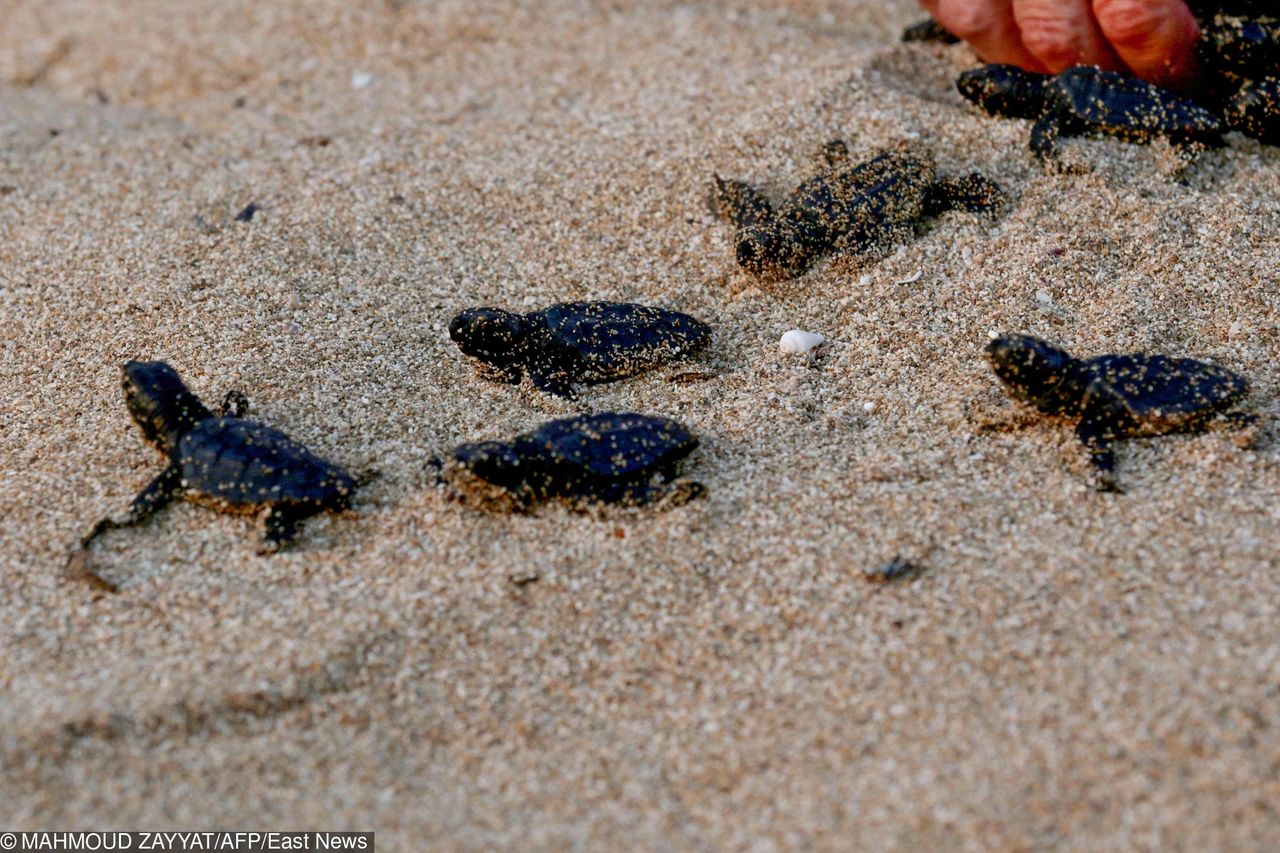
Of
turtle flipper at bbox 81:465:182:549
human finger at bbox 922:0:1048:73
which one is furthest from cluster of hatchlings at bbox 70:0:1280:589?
human finger at bbox 922:0:1048:73

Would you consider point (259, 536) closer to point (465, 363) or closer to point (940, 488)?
point (465, 363)

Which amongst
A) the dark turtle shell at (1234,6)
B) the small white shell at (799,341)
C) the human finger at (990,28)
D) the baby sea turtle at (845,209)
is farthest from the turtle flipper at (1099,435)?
the dark turtle shell at (1234,6)

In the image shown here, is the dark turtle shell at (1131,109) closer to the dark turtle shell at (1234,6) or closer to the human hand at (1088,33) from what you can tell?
the human hand at (1088,33)

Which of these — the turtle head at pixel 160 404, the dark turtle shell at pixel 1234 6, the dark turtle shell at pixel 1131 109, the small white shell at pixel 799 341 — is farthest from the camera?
the dark turtle shell at pixel 1234 6

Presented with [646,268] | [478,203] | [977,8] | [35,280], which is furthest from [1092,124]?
[35,280]

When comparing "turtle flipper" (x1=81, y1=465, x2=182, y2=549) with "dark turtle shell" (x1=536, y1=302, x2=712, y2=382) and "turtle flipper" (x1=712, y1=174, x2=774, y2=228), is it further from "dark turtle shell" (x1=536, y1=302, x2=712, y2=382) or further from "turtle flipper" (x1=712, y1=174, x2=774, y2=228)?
"turtle flipper" (x1=712, y1=174, x2=774, y2=228)

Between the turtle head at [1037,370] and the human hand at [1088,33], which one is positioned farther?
the human hand at [1088,33]

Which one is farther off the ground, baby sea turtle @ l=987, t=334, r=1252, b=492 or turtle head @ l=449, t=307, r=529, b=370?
turtle head @ l=449, t=307, r=529, b=370

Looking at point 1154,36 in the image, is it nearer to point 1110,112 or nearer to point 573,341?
point 1110,112
